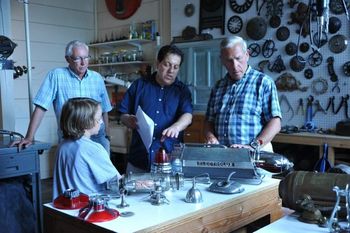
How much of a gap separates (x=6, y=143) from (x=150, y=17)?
3287 millimetres

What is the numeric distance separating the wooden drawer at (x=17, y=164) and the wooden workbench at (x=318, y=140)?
2.21 m

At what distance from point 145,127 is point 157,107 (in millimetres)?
309

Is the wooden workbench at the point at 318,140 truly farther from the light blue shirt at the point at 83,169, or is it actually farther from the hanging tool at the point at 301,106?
the light blue shirt at the point at 83,169

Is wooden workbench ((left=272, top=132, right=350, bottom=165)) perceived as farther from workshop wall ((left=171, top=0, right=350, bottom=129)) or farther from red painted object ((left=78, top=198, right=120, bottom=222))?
red painted object ((left=78, top=198, right=120, bottom=222))

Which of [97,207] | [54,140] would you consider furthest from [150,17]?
[97,207]

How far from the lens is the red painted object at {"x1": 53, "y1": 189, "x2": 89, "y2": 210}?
4.42 feet

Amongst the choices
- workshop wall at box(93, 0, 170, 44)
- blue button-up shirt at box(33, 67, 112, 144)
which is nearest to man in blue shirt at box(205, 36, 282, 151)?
blue button-up shirt at box(33, 67, 112, 144)

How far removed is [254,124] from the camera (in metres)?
2.11

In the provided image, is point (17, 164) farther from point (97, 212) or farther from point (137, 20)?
point (137, 20)

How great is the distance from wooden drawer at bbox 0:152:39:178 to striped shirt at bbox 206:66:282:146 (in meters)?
1.24

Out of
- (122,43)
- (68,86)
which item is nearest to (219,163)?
(68,86)

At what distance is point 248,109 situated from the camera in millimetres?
2107

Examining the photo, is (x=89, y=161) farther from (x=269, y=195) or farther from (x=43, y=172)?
(x=43, y=172)

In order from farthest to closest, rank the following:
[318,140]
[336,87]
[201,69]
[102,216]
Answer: [201,69], [336,87], [318,140], [102,216]
